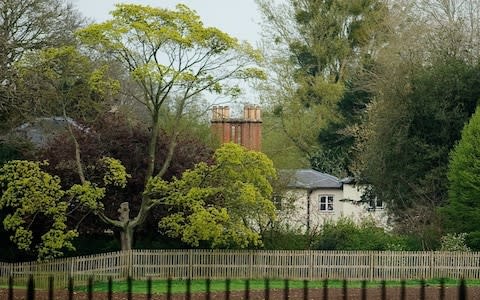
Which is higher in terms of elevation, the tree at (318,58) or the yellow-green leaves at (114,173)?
the tree at (318,58)

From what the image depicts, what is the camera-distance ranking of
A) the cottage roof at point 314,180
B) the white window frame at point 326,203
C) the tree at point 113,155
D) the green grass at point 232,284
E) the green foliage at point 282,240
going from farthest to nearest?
the white window frame at point 326,203, the cottage roof at point 314,180, the green foliage at point 282,240, the tree at point 113,155, the green grass at point 232,284

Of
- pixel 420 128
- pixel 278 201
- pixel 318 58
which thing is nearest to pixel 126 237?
pixel 278 201

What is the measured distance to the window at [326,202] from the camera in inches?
2499

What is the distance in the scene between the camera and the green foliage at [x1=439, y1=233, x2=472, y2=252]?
4175 centimetres

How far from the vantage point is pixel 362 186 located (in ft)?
196

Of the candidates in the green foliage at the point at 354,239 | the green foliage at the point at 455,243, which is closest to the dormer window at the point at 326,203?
the green foliage at the point at 354,239

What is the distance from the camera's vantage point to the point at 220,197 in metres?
41.8

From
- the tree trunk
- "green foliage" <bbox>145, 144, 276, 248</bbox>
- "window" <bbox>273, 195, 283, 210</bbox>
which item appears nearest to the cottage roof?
"window" <bbox>273, 195, 283, 210</bbox>

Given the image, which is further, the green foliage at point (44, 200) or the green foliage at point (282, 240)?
the green foliage at point (282, 240)

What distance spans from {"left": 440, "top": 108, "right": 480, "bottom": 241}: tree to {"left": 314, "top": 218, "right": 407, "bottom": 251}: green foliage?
264 centimetres

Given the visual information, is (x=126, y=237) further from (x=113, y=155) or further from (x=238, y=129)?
(x=238, y=129)

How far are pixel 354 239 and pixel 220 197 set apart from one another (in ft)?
22.4

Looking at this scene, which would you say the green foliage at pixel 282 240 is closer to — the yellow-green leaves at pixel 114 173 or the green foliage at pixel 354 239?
the green foliage at pixel 354 239

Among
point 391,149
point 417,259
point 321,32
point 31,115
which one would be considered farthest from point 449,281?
point 321,32
